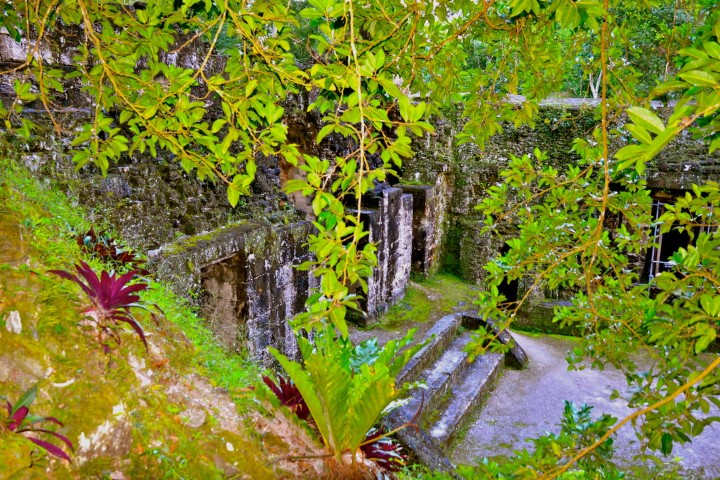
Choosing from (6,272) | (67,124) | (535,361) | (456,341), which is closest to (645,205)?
(6,272)

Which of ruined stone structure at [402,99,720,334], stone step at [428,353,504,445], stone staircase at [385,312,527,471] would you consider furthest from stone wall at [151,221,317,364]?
ruined stone structure at [402,99,720,334]

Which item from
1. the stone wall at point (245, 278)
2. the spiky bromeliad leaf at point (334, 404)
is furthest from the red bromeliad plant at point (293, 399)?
the stone wall at point (245, 278)

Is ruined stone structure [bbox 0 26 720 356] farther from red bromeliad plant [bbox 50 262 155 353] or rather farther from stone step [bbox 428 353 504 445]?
stone step [bbox 428 353 504 445]

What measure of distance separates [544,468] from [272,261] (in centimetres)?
354

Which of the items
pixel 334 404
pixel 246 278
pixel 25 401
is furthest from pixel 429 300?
pixel 25 401

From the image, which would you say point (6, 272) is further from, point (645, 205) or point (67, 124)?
point (645, 205)

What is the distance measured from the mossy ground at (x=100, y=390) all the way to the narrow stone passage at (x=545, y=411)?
434 centimetres

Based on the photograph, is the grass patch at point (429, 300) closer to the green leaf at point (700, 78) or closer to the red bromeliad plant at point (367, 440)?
the red bromeliad plant at point (367, 440)

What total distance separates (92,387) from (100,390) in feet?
0.10

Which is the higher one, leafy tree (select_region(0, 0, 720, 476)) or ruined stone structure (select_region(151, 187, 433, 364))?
leafy tree (select_region(0, 0, 720, 476))

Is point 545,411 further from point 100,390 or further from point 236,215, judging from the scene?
point 100,390

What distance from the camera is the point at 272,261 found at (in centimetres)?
536

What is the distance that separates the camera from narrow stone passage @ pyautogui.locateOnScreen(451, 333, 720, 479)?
20.2 ft

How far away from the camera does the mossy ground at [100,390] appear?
185 centimetres
